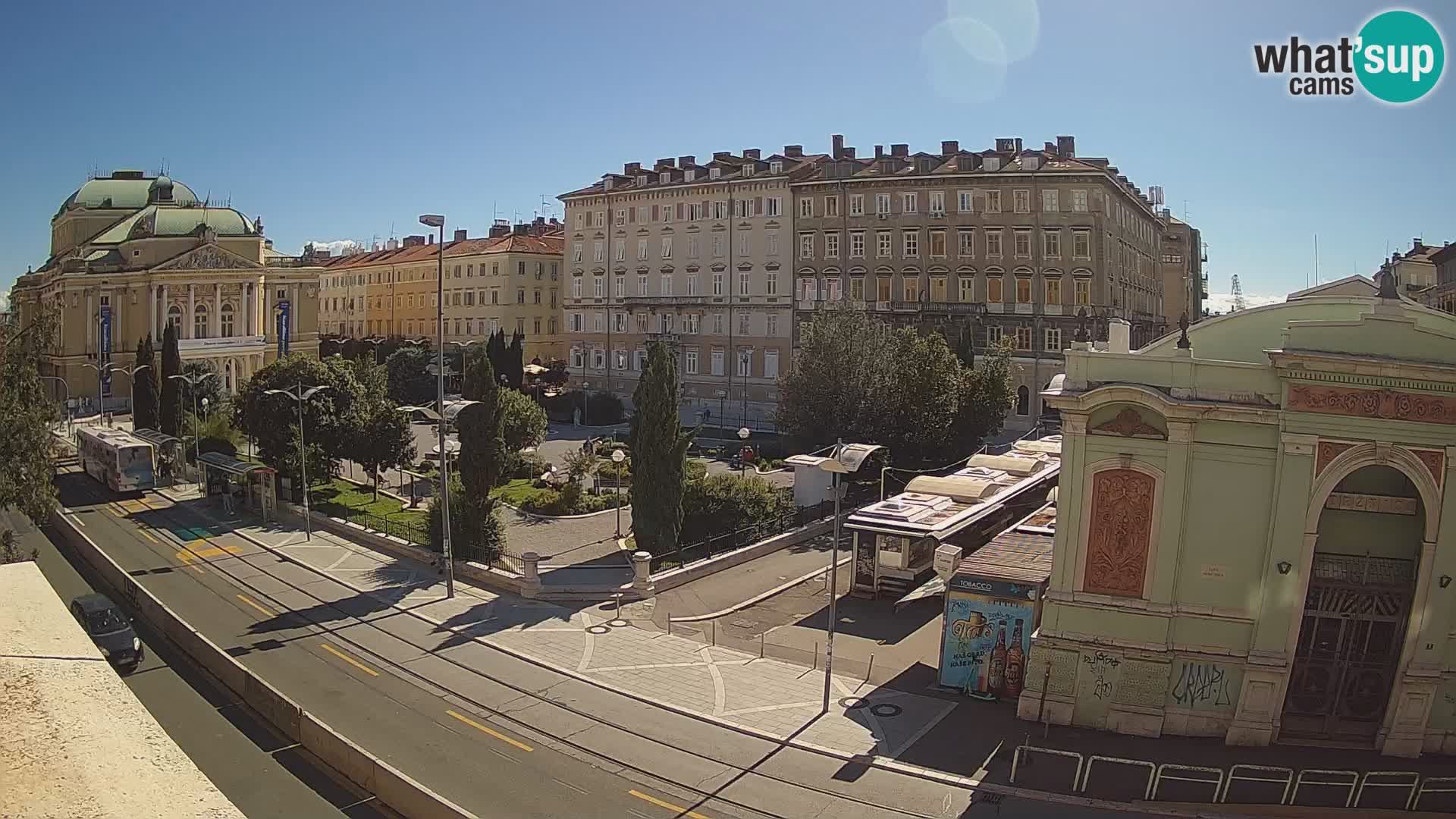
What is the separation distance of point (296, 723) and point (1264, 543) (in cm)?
1884

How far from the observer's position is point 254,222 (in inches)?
3477

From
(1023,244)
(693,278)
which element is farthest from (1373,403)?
(693,278)

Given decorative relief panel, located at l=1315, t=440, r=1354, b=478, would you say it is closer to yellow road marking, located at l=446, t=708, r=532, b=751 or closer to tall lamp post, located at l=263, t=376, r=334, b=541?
yellow road marking, located at l=446, t=708, r=532, b=751

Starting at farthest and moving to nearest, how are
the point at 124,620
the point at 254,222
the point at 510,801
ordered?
1. the point at 254,222
2. the point at 124,620
3. the point at 510,801

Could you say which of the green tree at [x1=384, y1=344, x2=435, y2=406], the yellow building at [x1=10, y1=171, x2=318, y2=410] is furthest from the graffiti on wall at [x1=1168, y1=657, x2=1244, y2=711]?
the yellow building at [x1=10, y1=171, x2=318, y2=410]

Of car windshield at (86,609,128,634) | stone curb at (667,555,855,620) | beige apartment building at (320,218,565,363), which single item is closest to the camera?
car windshield at (86,609,128,634)

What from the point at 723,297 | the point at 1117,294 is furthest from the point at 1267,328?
the point at 723,297

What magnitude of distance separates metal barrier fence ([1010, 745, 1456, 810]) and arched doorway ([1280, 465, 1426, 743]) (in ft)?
5.40

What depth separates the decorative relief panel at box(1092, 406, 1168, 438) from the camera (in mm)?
19547

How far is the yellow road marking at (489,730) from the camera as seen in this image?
62.5 ft

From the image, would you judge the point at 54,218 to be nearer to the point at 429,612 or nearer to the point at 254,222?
the point at 254,222

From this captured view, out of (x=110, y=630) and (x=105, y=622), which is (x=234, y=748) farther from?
(x=105, y=622)

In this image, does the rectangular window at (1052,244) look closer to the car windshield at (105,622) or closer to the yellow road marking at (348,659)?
the yellow road marking at (348,659)

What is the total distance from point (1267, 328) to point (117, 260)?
84688 mm
